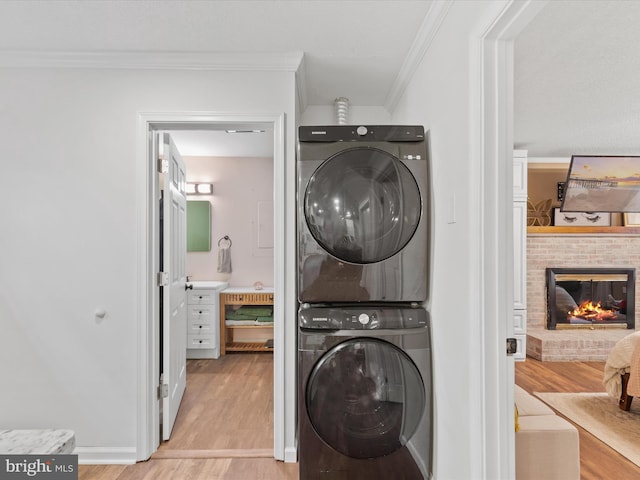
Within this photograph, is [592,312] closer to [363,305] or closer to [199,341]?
[363,305]

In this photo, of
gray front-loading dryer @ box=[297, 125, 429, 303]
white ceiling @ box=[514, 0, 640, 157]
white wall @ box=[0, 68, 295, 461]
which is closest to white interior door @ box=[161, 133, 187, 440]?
white wall @ box=[0, 68, 295, 461]

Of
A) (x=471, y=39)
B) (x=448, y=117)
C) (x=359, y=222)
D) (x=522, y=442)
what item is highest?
(x=471, y=39)

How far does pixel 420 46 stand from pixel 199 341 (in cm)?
363

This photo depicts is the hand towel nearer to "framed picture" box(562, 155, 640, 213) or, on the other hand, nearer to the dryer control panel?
the dryer control panel

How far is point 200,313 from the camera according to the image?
4.50m

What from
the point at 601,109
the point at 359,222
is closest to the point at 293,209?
the point at 359,222

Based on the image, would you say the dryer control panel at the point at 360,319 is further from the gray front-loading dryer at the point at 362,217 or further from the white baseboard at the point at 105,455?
the white baseboard at the point at 105,455

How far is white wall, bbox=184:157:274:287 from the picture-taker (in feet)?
16.6

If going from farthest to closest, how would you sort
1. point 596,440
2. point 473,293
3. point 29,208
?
1. point 596,440
2. point 29,208
3. point 473,293

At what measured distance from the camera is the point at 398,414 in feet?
6.42

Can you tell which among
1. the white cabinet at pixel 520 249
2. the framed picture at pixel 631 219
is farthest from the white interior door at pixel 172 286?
the framed picture at pixel 631 219

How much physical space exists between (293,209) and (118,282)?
1.09 m

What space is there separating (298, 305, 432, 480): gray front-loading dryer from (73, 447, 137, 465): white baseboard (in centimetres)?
109

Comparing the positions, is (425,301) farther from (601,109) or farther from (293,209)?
(601,109)
